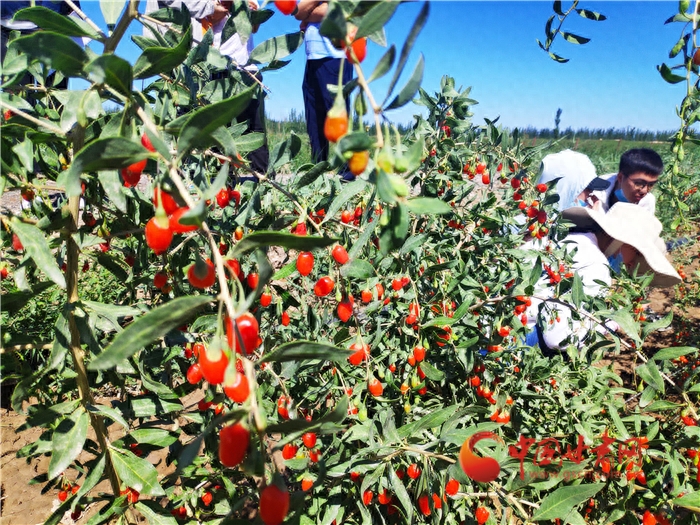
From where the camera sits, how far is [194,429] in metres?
1.40

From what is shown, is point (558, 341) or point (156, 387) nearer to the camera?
point (156, 387)

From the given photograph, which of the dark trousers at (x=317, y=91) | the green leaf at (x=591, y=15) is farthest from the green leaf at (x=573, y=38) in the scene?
the dark trousers at (x=317, y=91)

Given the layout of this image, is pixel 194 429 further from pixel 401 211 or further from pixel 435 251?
pixel 401 211

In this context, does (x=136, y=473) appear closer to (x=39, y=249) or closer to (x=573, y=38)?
(x=39, y=249)

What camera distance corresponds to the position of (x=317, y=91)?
3.49m

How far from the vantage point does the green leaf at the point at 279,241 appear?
553 millimetres

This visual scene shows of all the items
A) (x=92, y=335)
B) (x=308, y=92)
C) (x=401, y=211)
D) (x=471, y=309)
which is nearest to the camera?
(x=401, y=211)

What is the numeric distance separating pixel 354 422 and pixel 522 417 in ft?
2.42

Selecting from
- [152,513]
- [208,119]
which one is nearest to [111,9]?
[208,119]

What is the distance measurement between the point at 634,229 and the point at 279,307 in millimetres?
2376

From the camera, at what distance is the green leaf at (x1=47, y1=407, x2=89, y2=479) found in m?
0.87

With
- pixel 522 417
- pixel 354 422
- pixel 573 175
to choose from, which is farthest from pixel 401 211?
pixel 573 175

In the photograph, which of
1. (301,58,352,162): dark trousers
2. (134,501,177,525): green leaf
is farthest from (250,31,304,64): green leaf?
(301,58,352,162): dark trousers

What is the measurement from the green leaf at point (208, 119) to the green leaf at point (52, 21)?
0.85ft
